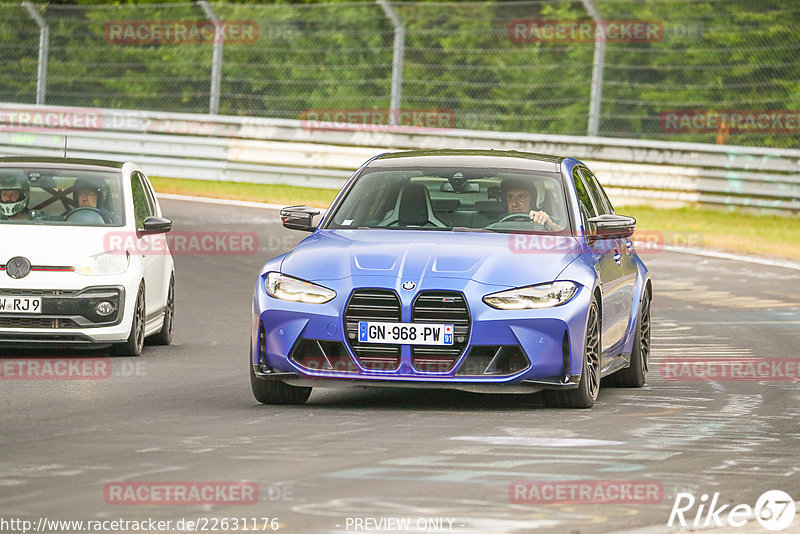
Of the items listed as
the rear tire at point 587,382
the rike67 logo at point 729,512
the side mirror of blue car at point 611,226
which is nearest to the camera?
the rike67 logo at point 729,512

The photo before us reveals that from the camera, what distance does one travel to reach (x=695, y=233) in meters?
23.7

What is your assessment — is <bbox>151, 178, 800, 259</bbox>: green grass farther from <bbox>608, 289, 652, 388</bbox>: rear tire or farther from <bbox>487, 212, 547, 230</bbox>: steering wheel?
<bbox>487, 212, 547, 230</bbox>: steering wheel

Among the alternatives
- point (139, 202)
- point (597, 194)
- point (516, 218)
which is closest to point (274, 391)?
point (516, 218)

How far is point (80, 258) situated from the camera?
490 inches

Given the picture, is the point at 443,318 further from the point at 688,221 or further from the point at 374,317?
the point at 688,221

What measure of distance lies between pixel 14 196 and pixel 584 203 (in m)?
4.68

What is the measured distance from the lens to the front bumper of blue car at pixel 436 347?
31.0 feet

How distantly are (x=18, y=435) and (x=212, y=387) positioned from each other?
2.38 meters

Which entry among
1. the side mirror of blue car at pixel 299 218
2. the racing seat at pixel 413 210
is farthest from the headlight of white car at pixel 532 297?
the side mirror of blue car at pixel 299 218

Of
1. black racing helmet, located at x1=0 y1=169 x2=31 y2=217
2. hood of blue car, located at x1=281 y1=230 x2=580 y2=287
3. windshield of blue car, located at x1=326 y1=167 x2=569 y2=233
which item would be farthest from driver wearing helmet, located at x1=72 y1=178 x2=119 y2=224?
hood of blue car, located at x1=281 y1=230 x2=580 y2=287

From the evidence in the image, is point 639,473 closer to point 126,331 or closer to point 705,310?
point 126,331

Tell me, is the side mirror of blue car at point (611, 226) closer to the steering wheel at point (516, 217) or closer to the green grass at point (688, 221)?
the steering wheel at point (516, 217)

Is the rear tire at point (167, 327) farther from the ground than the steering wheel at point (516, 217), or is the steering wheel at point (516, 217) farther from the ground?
the steering wheel at point (516, 217)

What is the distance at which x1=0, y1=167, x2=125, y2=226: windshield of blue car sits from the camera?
13.1 metres
